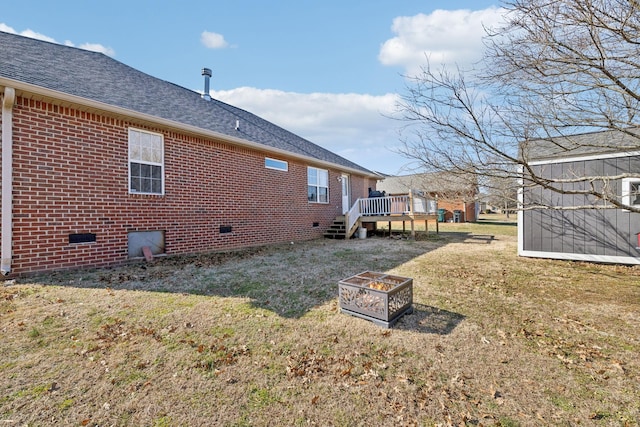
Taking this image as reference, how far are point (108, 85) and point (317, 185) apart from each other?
7.80 meters

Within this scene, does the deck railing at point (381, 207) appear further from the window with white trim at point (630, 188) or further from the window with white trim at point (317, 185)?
the window with white trim at point (630, 188)

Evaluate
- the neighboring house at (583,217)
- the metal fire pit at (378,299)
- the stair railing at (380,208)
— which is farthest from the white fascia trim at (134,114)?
the neighboring house at (583,217)

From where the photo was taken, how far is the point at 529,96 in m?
4.26

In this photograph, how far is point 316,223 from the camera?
12.4 meters

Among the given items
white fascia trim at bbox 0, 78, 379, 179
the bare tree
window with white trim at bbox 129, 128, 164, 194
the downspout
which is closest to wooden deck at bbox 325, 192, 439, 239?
white fascia trim at bbox 0, 78, 379, 179

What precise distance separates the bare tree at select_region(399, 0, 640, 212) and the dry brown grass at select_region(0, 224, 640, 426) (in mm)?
1782

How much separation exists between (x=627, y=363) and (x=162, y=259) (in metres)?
7.92

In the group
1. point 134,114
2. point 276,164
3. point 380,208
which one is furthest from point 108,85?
point 380,208

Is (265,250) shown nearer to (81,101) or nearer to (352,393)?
(81,101)

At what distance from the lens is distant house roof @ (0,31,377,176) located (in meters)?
5.59

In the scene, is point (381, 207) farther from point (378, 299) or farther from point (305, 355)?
point (305, 355)

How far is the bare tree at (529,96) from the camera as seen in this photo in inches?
130

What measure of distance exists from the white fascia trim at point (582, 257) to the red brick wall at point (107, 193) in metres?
8.02

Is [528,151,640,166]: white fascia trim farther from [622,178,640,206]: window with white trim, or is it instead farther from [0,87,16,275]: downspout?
[0,87,16,275]: downspout
